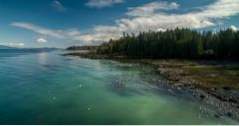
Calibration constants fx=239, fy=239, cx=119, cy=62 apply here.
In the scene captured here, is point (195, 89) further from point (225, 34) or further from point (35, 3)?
point (225, 34)

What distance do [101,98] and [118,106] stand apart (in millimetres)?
3421

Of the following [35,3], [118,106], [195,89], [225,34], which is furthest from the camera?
[225,34]

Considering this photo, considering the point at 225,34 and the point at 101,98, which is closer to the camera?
the point at 101,98

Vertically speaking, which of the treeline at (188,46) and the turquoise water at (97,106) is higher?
the treeline at (188,46)

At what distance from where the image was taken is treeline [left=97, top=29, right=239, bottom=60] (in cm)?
7644

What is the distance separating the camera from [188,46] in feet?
271

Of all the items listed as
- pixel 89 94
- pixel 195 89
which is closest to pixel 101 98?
pixel 89 94

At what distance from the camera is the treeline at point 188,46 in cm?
7644

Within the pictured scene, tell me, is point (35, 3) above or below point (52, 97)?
above

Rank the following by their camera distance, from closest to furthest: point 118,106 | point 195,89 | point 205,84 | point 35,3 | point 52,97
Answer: point 118,106
point 52,97
point 35,3
point 195,89
point 205,84

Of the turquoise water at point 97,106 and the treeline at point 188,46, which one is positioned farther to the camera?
the treeline at point 188,46

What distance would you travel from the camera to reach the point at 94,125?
15.6m

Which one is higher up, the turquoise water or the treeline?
the treeline

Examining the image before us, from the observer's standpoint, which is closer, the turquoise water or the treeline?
the turquoise water
